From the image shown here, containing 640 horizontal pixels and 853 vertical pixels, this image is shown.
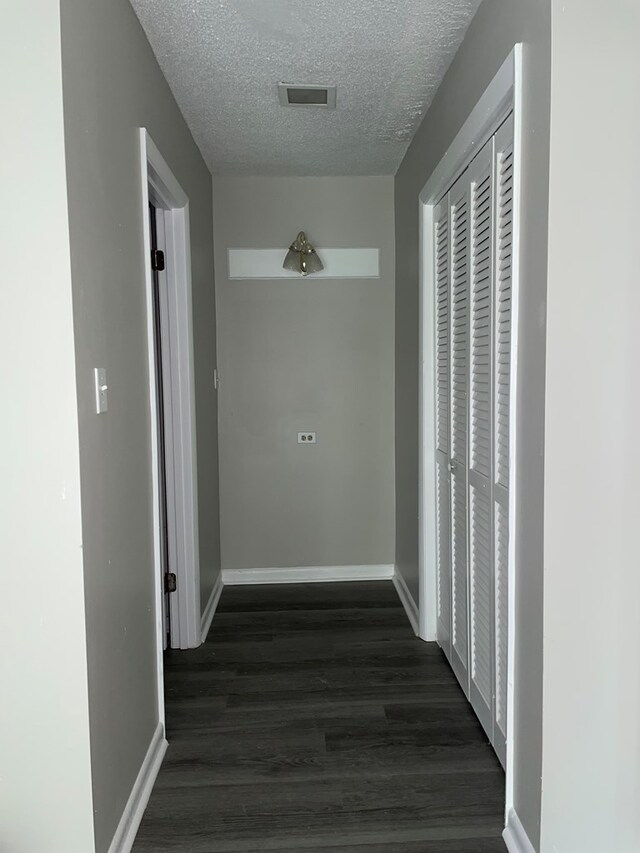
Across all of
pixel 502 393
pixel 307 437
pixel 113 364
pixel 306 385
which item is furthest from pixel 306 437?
pixel 113 364

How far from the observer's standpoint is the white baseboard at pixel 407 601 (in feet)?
10.2

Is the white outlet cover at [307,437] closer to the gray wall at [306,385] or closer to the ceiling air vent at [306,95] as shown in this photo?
the gray wall at [306,385]

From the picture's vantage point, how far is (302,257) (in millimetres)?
3623

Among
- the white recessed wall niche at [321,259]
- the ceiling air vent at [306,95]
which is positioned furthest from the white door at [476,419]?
the white recessed wall niche at [321,259]

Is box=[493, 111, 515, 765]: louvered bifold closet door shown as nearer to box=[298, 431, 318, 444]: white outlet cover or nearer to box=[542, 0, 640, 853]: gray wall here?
box=[542, 0, 640, 853]: gray wall

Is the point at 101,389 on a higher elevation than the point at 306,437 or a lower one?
higher

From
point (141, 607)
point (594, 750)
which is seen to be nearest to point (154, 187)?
point (141, 607)

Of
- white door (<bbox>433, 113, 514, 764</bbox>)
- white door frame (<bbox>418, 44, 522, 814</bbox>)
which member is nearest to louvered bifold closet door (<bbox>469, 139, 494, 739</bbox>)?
white door (<bbox>433, 113, 514, 764</bbox>)

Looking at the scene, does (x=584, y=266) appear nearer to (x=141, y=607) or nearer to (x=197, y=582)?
(x=141, y=607)

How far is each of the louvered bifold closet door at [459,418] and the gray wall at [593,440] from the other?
81 cm

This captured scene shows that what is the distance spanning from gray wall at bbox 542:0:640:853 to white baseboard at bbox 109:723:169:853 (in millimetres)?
1120

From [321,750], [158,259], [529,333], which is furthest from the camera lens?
[158,259]

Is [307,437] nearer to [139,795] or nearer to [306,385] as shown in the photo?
[306,385]

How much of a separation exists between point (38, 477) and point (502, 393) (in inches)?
53.0
